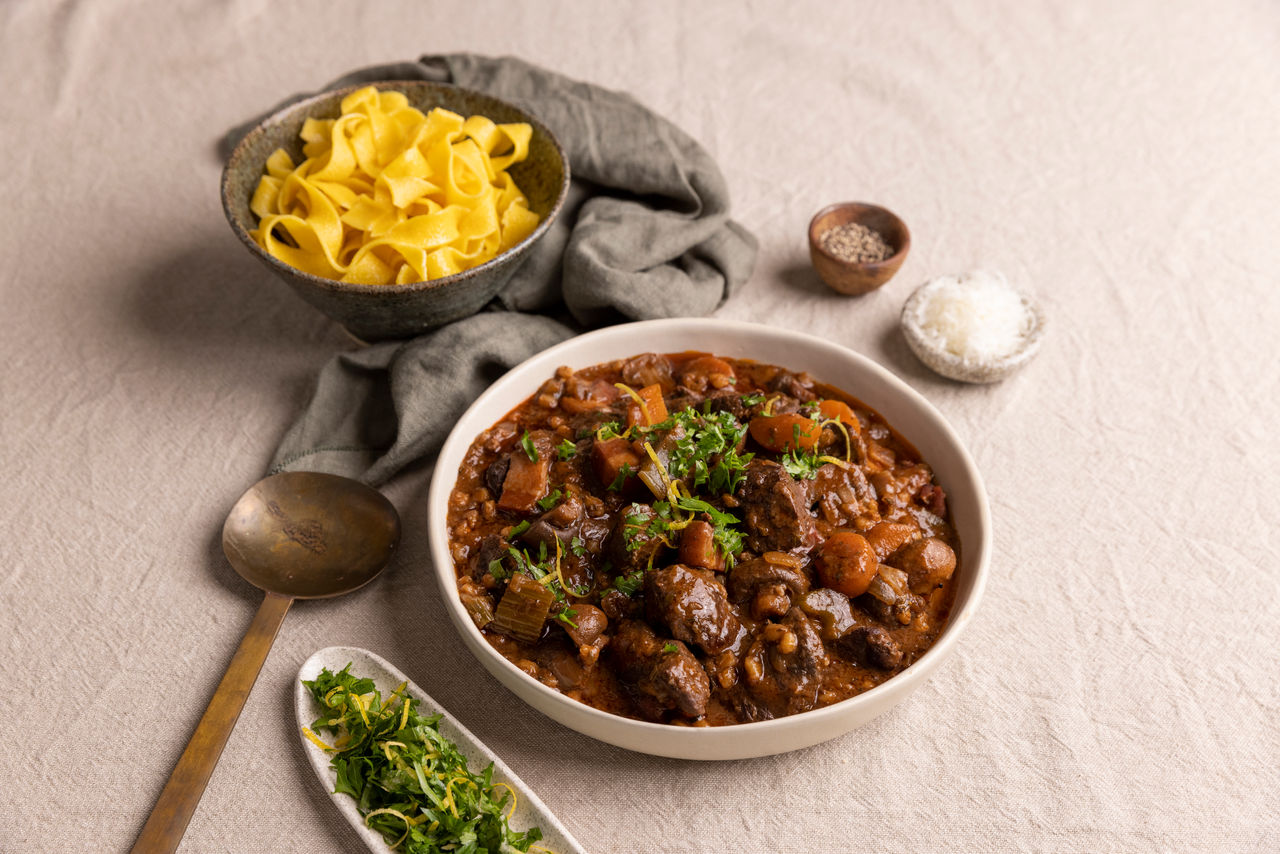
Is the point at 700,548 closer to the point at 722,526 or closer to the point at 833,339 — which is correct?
the point at 722,526

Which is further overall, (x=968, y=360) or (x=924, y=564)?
(x=968, y=360)

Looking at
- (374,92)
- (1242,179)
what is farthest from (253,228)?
(1242,179)

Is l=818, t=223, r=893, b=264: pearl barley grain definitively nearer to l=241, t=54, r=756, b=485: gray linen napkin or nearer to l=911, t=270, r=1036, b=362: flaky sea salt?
l=911, t=270, r=1036, b=362: flaky sea salt

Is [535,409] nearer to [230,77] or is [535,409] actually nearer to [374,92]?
[374,92]

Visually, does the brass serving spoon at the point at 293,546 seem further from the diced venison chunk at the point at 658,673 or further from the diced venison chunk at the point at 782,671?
the diced venison chunk at the point at 782,671

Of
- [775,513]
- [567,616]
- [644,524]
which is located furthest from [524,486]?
[775,513]

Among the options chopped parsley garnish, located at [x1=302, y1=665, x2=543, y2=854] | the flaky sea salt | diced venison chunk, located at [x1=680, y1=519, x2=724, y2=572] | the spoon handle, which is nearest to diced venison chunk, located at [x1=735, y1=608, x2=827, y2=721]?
diced venison chunk, located at [x1=680, y1=519, x2=724, y2=572]
